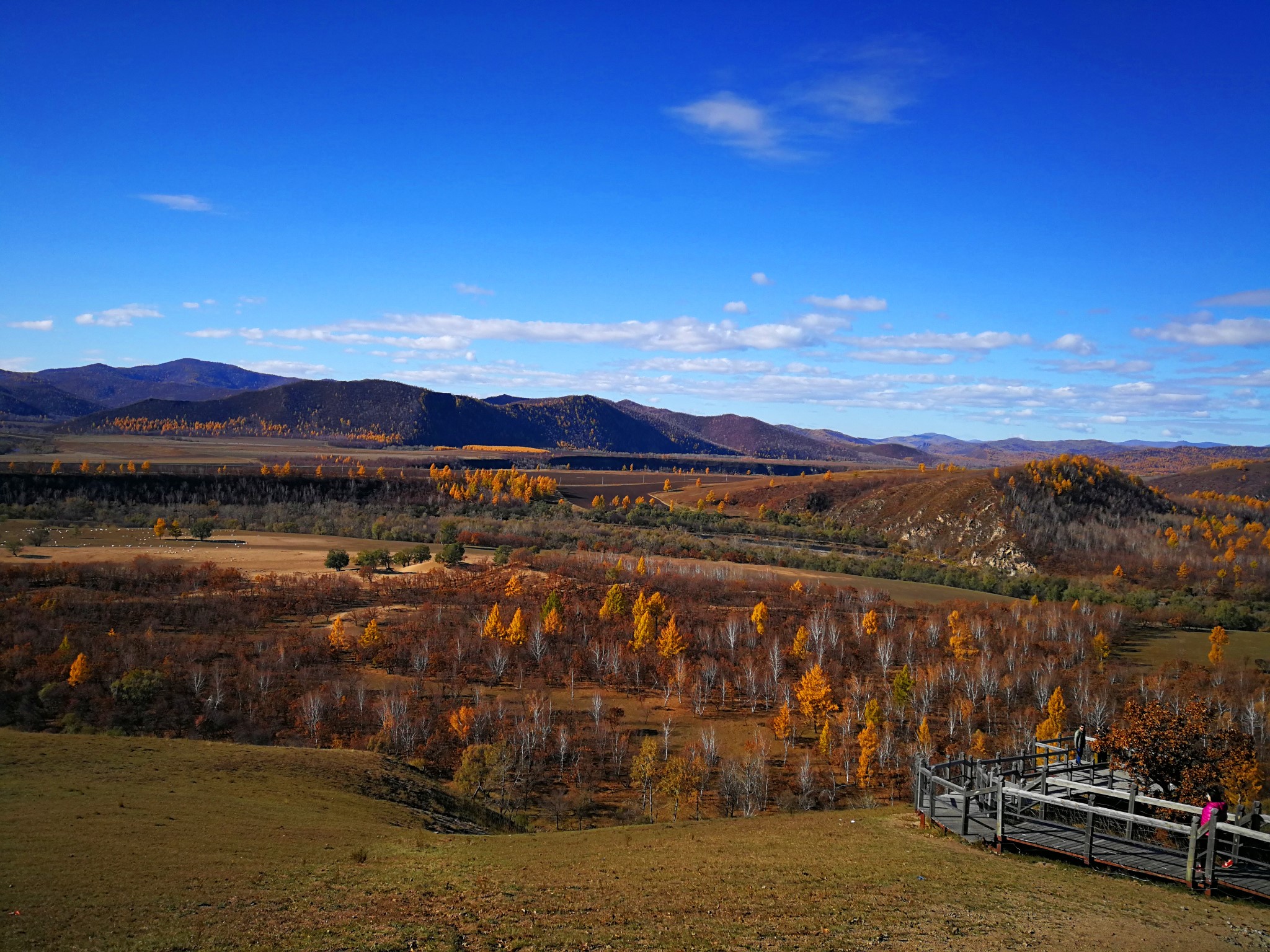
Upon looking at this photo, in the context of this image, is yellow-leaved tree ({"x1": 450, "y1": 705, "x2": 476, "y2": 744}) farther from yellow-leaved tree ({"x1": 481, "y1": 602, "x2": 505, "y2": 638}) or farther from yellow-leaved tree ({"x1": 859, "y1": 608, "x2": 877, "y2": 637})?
yellow-leaved tree ({"x1": 859, "y1": 608, "x2": 877, "y2": 637})

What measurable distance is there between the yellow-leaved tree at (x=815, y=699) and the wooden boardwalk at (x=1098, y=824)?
38859 mm

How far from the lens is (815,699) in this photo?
6200 centimetres

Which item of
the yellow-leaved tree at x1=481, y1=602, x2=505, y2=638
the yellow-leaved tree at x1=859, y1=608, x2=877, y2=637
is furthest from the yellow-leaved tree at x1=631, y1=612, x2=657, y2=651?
the yellow-leaved tree at x1=859, y1=608, x2=877, y2=637

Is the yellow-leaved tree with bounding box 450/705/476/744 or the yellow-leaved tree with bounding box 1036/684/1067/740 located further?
the yellow-leaved tree with bounding box 450/705/476/744

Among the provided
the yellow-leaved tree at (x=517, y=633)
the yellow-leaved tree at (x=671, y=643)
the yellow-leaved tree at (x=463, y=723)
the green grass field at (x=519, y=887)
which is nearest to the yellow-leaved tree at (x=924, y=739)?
the yellow-leaved tree at (x=671, y=643)

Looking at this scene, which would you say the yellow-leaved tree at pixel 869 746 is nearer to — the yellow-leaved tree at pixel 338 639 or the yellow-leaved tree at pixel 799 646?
the yellow-leaved tree at pixel 799 646

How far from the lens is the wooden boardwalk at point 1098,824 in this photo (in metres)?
16.5

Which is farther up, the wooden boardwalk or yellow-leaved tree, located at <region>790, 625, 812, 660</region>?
the wooden boardwalk

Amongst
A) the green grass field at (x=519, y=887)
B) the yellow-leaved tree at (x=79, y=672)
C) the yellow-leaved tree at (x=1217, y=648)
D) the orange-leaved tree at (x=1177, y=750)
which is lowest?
the yellow-leaved tree at (x=79, y=672)

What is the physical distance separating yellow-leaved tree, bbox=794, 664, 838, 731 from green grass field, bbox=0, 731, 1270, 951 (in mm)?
39113

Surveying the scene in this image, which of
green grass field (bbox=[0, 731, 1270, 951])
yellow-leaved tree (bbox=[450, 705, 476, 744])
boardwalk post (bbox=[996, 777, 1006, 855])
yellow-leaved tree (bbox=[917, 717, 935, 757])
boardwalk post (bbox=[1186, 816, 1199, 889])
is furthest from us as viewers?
yellow-leaved tree (bbox=[450, 705, 476, 744])

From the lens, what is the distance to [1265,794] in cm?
4578

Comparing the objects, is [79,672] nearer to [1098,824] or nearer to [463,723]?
[463,723]

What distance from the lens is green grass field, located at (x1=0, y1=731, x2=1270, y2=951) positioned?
13812 mm
